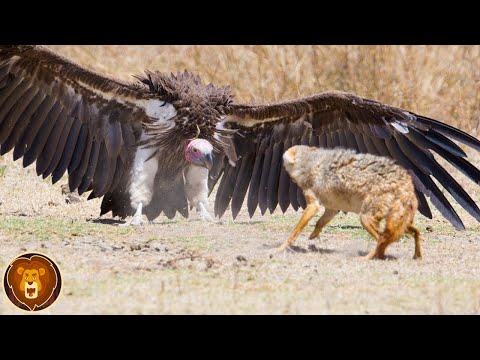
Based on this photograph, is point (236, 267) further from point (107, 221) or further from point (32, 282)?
point (107, 221)

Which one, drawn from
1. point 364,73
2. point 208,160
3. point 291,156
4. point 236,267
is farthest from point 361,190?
point 364,73

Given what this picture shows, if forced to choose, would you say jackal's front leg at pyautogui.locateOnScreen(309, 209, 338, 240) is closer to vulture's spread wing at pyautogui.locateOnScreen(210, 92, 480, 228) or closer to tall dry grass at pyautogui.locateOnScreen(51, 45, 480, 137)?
vulture's spread wing at pyautogui.locateOnScreen(210, 92, 480, 228)

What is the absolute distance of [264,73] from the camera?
1316 cm

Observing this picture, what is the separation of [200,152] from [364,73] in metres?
4.88

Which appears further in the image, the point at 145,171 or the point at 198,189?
the point at 198,189

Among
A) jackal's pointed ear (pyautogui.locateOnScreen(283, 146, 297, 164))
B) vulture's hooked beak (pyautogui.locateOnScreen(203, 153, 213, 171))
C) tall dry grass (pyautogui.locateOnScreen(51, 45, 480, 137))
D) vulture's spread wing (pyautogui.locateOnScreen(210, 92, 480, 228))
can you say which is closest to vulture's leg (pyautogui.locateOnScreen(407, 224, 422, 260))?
vulture's spread wing (pyautogui.locateOnScreen(210, 92, 480, 228))

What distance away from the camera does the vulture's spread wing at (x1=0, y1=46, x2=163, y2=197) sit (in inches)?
345

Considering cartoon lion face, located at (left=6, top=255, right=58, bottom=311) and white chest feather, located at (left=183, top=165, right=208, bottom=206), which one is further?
white chest feather, located at (left=183, top=165, right=208, bottom=206)

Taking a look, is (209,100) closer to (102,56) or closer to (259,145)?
(259,145)

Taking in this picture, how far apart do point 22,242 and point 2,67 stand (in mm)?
1909

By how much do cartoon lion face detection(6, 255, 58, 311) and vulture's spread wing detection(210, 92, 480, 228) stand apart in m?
3.12

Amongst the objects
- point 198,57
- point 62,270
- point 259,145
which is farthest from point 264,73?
point 62,270

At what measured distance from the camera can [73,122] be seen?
29.4 feet

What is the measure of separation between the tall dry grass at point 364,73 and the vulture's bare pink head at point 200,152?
14.2ft
